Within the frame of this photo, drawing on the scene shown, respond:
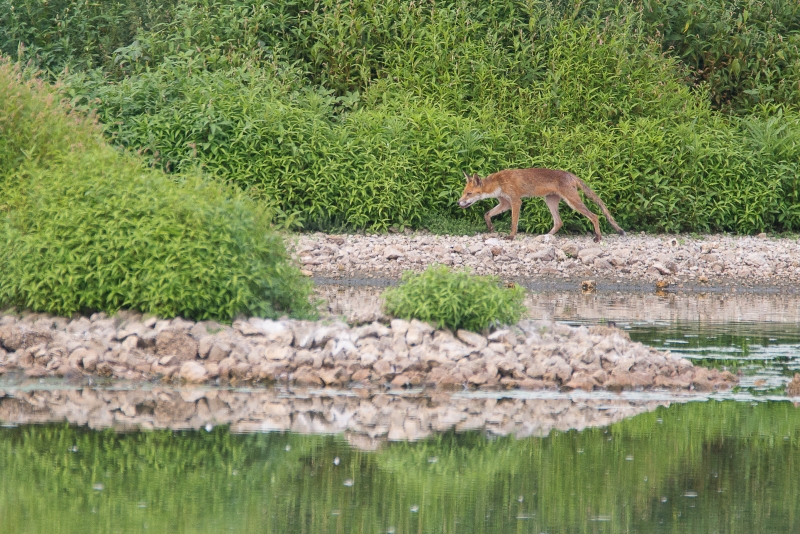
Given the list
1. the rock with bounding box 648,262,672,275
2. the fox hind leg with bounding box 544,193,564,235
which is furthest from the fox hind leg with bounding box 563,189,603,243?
the rock with bounding box 648,262,672,275

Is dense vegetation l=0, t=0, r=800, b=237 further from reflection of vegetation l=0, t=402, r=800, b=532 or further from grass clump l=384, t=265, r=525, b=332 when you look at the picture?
reflection of vegetation l=0, t=402, r=800, b=532

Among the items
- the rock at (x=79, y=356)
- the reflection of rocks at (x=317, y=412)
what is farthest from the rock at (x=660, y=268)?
the rock at (x=79, y=356)

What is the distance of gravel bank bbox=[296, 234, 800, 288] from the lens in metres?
18.0

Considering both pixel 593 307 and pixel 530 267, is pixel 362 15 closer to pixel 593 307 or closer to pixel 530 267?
pixel 530 267

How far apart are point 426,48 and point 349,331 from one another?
14.1 metres

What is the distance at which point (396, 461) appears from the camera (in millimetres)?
7207

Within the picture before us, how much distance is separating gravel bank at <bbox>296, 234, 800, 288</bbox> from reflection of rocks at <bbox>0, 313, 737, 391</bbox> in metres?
7.36

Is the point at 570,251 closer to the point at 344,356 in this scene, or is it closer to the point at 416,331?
the point at 416,331

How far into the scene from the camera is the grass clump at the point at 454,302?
10.2 m

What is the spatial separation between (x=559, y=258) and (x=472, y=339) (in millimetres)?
8566

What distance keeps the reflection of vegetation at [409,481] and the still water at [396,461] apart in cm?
2

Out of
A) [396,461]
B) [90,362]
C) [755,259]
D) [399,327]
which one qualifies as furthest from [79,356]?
[755,259]

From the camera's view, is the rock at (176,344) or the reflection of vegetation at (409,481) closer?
the reflection of vegetation at (409,481)

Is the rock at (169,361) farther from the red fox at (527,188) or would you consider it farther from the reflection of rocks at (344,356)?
the red fox at (527,188)
